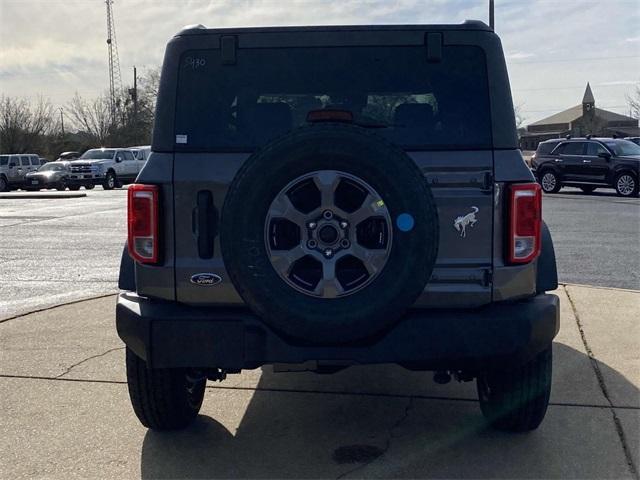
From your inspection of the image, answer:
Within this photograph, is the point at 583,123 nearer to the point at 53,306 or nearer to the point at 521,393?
the point at 53,306

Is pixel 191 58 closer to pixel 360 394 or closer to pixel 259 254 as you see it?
pixel 259 254

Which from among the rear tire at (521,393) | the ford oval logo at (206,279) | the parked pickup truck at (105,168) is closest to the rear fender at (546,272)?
the rear tire at (521,393)

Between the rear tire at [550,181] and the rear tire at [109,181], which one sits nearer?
the rear tire at [550,181]

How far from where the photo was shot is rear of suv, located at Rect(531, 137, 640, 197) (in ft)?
70.3

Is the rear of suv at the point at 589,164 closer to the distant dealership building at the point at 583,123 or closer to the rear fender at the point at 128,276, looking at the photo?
the rear fender at the point at 128,276

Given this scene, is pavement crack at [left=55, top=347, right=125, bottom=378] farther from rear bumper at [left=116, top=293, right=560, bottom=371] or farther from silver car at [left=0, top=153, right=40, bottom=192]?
silver car at [left=0, top=153, right=40, bottom=192]

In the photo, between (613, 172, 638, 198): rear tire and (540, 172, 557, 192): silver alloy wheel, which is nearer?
(613, 172, 638, 198): rear tire

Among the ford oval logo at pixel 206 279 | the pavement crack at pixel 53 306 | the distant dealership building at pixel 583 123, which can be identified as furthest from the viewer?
the distant dealership building at pixel 583 123

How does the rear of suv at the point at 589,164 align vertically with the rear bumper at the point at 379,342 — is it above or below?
above

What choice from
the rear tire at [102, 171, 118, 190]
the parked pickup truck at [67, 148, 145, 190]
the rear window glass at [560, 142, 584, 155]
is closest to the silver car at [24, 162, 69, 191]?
the parked pickup truck at [67, 148, 145, 190]

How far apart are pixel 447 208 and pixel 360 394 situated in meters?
1.75

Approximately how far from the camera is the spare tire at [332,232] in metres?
3.11

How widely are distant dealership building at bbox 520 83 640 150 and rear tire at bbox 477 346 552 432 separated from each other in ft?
291

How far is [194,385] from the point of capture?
4242 millimetres
